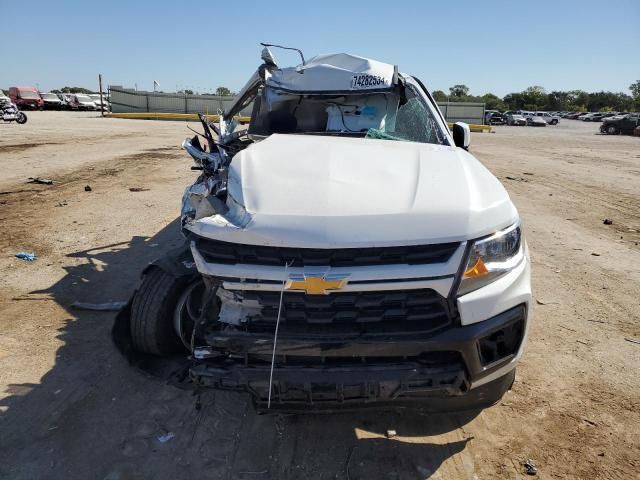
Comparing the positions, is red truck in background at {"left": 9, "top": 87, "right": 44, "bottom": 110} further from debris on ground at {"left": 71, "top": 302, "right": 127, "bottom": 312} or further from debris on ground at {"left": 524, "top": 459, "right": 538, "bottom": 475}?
A: debris on ground at {"left": 524, "top": 459, "right": 538, "bottom": 475}

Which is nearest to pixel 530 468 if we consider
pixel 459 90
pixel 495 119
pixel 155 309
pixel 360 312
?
pixel 360 312

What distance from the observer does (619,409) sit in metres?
2.83

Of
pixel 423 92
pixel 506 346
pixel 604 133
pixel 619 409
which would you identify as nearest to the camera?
pixel 506 346

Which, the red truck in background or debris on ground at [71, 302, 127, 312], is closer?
debris on ground at [71, 302, 127, 312]

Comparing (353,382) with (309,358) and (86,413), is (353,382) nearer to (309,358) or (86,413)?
(309,358)

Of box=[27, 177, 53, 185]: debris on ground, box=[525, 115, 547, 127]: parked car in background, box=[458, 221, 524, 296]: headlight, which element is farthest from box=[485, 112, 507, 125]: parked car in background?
box=[458, 221, 524, 296]: headlight

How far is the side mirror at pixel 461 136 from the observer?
3.94m

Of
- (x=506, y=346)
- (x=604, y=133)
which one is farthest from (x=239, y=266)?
(x=604, y=133)

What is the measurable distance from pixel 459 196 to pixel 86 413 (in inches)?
94.4

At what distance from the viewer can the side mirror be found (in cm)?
394

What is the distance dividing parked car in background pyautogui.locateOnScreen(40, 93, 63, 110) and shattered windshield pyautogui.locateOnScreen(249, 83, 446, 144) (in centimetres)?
4520

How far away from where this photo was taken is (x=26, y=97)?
126 feet

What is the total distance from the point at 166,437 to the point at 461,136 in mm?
3165

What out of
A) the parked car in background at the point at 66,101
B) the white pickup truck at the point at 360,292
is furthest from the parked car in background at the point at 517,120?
the white pickup truck at the point at 360,292
